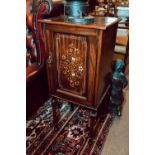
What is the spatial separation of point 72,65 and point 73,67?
0.01 metres

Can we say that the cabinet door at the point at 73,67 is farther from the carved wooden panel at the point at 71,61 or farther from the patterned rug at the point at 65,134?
the patterned rug at the point at 65,134

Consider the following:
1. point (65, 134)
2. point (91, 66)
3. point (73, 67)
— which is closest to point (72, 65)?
point (73, 67)

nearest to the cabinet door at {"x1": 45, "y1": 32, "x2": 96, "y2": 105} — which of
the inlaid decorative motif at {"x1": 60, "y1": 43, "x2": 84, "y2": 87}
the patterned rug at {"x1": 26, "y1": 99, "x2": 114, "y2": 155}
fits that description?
the inlaid decorative motif at {"x1": 60, "y1": 43, "x2": 84, "y2": 87}

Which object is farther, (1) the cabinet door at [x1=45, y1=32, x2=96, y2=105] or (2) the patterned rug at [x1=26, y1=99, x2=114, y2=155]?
(2) the patterned rug at [x1=26, y1=99, x2=114, y2=155]

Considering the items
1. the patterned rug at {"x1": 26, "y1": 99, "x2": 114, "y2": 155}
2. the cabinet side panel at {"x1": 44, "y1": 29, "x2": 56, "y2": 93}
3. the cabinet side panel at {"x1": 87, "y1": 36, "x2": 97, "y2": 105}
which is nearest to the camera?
the cabinet side panel at {"x1": 87, "y1": 36, "x2": 97, "y2": 105}

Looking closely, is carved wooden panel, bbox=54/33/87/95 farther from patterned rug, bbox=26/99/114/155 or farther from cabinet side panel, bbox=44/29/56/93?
patterned rug, bbox=26/99/114/155

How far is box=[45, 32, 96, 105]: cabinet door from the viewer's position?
3.48ft

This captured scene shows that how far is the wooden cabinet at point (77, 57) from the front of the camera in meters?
1.01

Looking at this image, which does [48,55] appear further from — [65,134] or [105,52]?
[65,134]

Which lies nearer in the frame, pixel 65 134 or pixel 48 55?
pixel 48 55

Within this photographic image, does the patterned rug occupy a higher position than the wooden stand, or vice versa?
the wooden stand

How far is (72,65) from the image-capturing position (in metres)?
1.14
